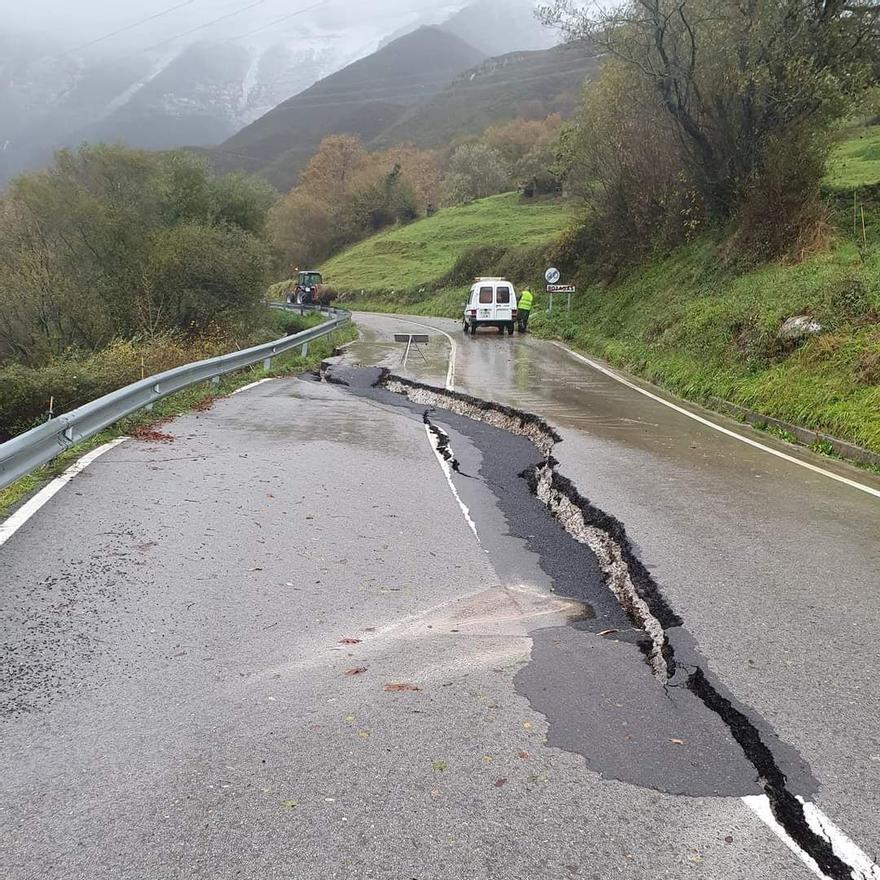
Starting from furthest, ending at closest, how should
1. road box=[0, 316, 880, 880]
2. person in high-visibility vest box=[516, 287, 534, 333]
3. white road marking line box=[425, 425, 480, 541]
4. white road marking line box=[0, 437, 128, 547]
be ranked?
person in high-visibility vest box=[516, 287, 534, 333], white road marking line box=[425, 425, 480, 541], white road marking line box=[0, 437, 128, 547], road box=[0, 316, 880, 880]

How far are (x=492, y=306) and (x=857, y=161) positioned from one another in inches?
568

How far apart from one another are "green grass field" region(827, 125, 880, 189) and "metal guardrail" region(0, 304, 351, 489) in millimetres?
18260

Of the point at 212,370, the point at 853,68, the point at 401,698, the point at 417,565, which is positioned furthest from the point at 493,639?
the point at 853,68

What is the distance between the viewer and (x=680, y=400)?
1512 centimetres

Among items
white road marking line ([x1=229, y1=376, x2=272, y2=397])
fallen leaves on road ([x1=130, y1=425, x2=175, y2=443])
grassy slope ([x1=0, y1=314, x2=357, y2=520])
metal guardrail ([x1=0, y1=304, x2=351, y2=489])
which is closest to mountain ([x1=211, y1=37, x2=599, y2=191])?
grassy slope ([x1=0, y1=314, x2=357, y2=520])

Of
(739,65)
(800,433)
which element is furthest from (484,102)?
(800,433)

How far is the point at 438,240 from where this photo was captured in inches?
2680

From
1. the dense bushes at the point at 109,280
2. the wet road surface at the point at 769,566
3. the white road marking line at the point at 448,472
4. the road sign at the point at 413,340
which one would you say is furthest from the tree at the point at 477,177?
the wet road surface at the point at 769,566

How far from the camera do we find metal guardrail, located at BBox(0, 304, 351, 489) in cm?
673

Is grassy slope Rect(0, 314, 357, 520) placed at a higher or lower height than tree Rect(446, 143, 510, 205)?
lower

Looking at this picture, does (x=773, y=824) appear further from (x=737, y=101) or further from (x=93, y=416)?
(x=737, y=101)

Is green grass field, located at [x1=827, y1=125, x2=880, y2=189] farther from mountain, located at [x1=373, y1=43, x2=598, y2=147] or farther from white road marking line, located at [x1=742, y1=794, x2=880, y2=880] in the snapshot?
mountain, located at [x1=373, y1=43, x2=598, y2=147]

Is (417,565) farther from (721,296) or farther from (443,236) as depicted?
(443,236)

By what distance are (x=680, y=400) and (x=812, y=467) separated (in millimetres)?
6014
